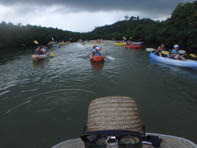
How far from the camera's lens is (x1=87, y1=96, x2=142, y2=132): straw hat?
77.5 inches

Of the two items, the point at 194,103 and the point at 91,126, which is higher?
the point at 91,126

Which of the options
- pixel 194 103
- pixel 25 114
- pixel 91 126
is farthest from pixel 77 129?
pixel 194 103

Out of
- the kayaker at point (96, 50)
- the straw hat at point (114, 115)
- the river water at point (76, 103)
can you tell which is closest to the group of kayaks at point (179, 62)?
the river water at point (76, 103)

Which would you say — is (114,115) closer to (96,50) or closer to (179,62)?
(179,62)

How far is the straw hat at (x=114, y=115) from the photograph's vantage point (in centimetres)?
197

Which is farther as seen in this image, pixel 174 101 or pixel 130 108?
pixel 174 101

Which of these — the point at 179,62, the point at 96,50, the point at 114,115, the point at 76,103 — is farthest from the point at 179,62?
the point at 114,115

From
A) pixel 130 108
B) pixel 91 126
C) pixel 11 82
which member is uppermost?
pixel 130 108

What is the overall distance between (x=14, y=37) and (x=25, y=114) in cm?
4900

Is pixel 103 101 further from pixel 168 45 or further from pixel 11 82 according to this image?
pixel 168 45

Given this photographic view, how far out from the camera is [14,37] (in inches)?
1839

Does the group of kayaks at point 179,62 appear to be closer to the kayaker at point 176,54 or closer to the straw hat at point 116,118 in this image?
the kayaker at point 176,54

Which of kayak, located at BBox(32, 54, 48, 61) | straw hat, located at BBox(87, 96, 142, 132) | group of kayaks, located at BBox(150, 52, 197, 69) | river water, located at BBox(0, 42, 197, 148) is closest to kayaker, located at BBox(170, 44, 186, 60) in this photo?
group of kayaks, located at BBox(150, 52, 197, 69)

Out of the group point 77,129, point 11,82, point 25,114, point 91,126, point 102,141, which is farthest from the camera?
point 11,82
